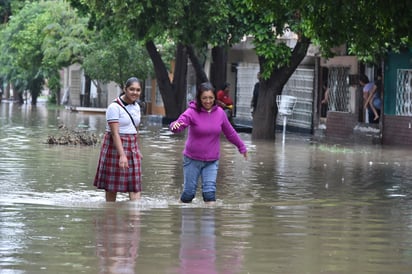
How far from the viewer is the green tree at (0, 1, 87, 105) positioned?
51.6 metres

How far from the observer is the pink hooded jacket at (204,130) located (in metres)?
12.2

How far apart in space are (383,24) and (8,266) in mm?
9711

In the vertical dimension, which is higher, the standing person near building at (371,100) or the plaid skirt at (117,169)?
the standing person near building at (371,100)

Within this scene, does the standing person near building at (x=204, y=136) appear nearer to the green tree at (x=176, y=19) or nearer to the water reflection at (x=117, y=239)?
the water reflection at (x=117, y=239)

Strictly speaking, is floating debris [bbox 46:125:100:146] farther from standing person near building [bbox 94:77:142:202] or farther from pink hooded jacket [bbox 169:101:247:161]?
pink hooded jacket [bbox 169:101:247:161]

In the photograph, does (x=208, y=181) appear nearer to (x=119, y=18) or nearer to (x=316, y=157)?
(x=316, y=157)

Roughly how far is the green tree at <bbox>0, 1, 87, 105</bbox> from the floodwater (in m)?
31.8

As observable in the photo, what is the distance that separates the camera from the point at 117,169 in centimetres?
1212

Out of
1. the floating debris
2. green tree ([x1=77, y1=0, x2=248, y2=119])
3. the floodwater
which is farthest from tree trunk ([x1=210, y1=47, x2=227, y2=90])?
the floodwater

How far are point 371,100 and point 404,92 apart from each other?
60.5 inches

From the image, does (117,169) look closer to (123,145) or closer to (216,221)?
(123,145)

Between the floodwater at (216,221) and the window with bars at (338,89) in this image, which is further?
the window with bars at (338,89)

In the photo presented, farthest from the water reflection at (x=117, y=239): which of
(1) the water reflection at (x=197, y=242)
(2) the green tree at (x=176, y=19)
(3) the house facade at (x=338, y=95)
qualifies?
(3) the house facade at (x=338, y=95)

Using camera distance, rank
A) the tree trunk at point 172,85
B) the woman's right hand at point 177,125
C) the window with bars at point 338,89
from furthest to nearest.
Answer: the tree trunk at point 172,85, the window with bars at point 338,89, the woman's right hand at point 177,125
